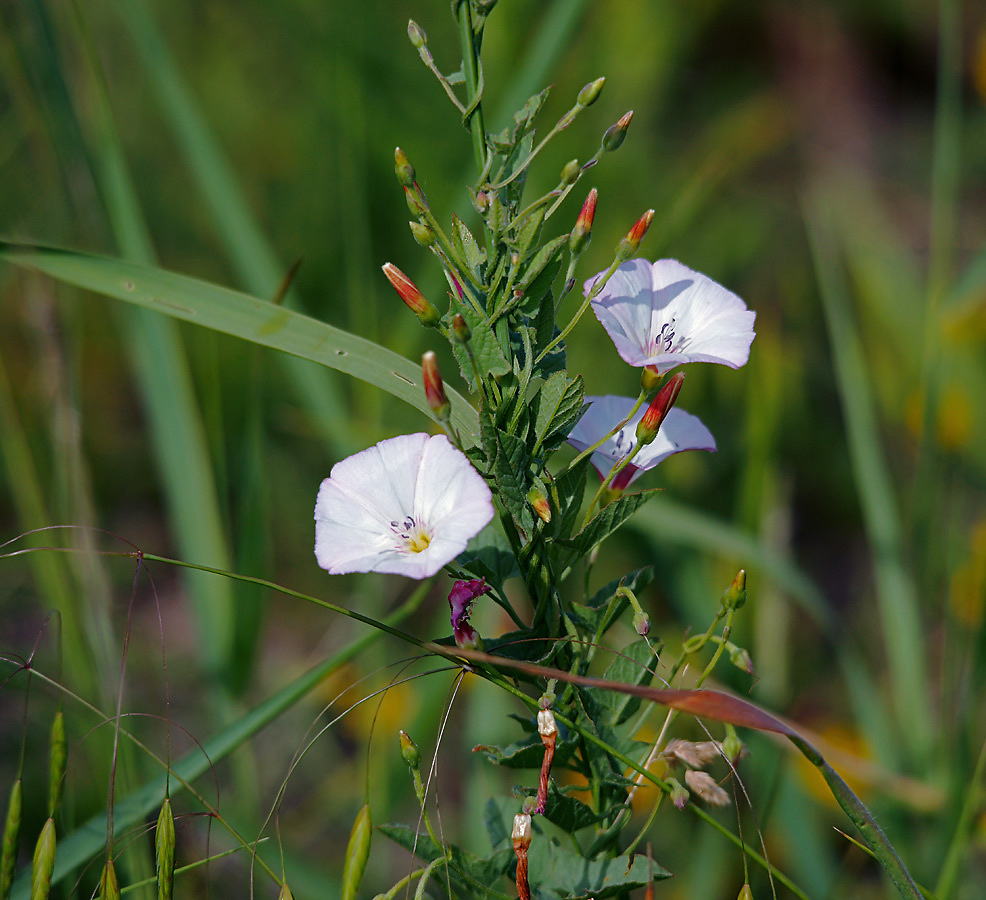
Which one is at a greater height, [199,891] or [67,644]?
[67,644]

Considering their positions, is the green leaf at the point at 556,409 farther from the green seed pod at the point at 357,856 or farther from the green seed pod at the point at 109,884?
the green seed pod at the point at 109,884

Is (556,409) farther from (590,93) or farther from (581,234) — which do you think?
(590,93)

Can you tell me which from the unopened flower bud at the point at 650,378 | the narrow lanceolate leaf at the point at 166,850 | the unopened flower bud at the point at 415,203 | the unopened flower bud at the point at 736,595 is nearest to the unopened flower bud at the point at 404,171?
the unopened flower bud at the point at 415,203

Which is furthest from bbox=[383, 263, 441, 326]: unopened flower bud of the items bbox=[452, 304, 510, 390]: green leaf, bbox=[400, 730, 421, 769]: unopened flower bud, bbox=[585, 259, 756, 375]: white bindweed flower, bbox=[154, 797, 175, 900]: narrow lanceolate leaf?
bbox=[154, 797, 175, 900]: narrow lanceolate leaf

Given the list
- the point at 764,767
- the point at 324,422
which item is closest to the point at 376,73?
the point at 324,422

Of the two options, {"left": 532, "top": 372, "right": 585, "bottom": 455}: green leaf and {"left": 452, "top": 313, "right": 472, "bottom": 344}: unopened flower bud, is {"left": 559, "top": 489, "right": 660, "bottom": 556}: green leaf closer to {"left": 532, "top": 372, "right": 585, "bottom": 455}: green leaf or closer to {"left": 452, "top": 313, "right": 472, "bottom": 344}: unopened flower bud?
{"left": 532, "top": 372, "right": 585, "bottom": 455}: green leaf

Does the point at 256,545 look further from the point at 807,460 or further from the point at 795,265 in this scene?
the point at 795,265
